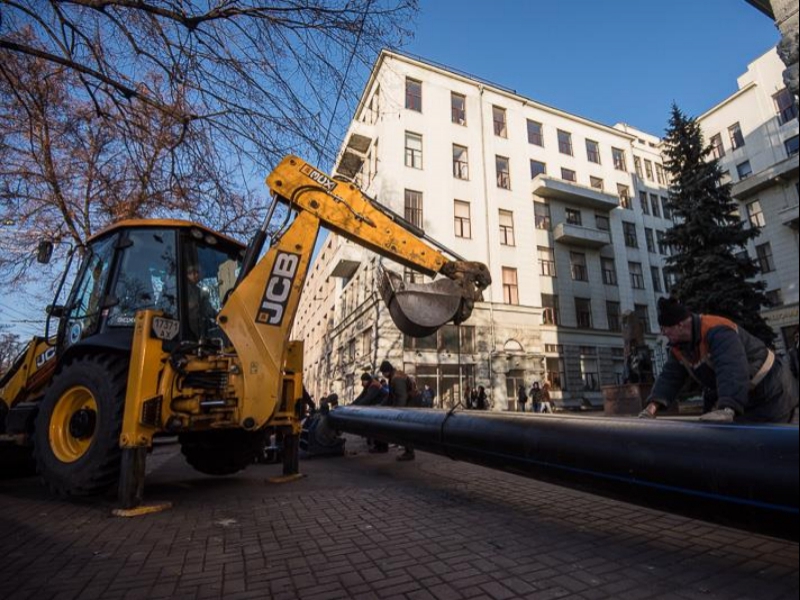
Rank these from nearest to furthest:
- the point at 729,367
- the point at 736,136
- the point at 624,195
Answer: the point at 729,367 → the point at 736,136 → the point at 624,195

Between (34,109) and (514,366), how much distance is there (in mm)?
22721

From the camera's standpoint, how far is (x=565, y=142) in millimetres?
33156

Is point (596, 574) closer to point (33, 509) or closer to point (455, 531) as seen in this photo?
point (455, 531)

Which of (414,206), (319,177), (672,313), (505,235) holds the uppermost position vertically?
(414,206)

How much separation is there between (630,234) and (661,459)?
3610 cm

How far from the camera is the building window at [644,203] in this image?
117 feet

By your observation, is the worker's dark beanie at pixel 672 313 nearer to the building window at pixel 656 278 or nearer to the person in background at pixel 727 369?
the person in background at pixel 727 369

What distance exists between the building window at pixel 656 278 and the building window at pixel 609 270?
416cm

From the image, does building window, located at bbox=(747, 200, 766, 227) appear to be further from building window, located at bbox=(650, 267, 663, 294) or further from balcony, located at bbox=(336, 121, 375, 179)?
balcony, located at bbox=(336, 121, 375, 179)

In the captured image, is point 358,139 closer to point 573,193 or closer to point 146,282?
point 573,193

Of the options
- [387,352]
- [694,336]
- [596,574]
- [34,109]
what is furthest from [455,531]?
[387,352]

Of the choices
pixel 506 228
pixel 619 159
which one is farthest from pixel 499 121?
pixel 619 159

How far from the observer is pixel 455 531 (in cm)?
375

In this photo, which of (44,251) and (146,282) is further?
(44,251)
